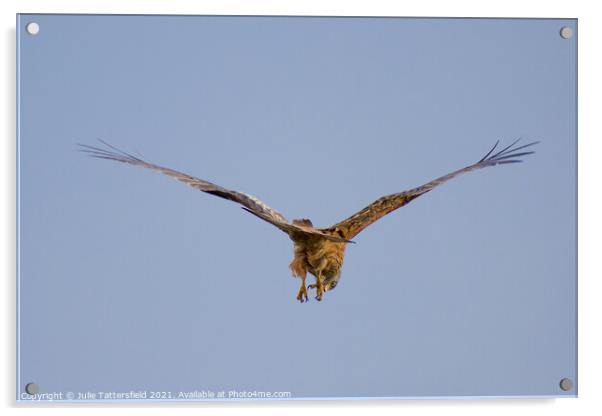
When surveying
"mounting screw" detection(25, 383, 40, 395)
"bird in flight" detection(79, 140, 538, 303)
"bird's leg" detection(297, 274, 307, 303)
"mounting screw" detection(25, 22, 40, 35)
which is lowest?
"mounting screw" detection(25, 383, 40, 395)

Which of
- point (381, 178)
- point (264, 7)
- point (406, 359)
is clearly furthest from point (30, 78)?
point (406, 359)

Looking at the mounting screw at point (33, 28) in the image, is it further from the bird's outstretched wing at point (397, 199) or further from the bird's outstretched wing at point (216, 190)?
the bird's outstretched wing at point (397, 199)

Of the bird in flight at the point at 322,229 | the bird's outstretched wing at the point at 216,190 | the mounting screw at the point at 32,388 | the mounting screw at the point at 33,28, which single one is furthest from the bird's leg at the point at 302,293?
the mounting screw at the point at 33,28

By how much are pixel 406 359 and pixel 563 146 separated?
766 mm

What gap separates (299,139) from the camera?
8.13 feet

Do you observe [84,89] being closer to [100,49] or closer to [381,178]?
[100,49]

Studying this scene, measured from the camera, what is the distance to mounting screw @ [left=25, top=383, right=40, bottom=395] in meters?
2.39

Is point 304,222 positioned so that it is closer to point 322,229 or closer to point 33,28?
point 322,229

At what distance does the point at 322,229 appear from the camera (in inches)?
96.7

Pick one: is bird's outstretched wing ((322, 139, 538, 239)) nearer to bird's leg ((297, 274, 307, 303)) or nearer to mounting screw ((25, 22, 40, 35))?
bird's leg ((297, 274, 307, 303))

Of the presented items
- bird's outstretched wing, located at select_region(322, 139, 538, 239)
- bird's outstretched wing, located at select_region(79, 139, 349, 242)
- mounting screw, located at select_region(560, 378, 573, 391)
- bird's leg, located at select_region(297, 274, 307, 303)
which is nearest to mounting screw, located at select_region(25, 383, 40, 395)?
bird's outstretched wing, located at select_region(79, 139, 349, 242)

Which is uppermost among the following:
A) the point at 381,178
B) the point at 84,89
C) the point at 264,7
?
the point at 264,7

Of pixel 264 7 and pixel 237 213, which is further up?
pixel 264 7

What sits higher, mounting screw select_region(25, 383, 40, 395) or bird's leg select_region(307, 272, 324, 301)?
bird's leg select_region(307, 272, 324, 301)
